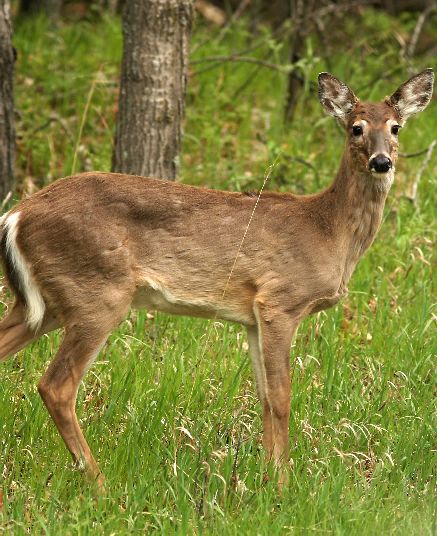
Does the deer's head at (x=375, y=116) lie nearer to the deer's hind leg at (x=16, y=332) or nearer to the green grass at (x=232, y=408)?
the green grass at (x=232, y=408)

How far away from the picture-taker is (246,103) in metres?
9.55

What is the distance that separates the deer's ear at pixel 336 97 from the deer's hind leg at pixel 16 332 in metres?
1.72

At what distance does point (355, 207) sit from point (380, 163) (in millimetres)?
382

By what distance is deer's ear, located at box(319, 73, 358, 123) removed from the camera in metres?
5.55

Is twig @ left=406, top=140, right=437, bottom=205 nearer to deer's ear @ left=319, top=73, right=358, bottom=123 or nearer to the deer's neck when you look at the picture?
deer's ear @ left=319, top=73, right=358, bottom=123

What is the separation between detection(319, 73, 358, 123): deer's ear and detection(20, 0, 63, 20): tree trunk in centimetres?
582

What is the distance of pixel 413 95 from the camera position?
18.4 ft

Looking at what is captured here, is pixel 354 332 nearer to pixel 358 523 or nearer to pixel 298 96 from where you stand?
pixel 358 523

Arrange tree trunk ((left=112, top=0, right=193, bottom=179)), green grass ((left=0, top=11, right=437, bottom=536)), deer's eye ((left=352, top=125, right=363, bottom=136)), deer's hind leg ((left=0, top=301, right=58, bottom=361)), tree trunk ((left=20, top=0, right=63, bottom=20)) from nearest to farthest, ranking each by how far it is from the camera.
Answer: green grass ((left=0, top=11, right=437, bottom=536))
deer's hind leg ((left=0, top=301, right=58, bottom=361))
deer's eye ((left=352, top=125, right=363, bottom=136))
tree trunk ((left=112, top=0, right=193, bottom=179))
tree trunk ((left=20, top=0, right=63, bottom=20))

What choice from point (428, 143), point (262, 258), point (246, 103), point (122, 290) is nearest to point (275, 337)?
point (262, 258)

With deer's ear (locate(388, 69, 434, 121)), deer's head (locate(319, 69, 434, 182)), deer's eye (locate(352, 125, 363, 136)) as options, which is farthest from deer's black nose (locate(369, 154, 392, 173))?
deer's ear (locate(388, 69, 434, 121))

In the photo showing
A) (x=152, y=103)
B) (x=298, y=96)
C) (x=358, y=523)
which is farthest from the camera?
(x=298, y=96)

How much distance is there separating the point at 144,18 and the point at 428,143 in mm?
3019

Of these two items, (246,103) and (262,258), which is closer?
(262,258)
